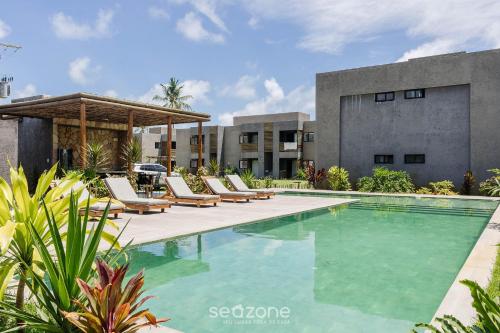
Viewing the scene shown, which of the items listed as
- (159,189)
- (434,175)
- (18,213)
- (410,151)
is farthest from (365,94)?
(18,213)

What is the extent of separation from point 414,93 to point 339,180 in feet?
20.7

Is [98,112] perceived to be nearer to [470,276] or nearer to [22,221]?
[22,221]

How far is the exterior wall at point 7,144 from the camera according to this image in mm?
19453

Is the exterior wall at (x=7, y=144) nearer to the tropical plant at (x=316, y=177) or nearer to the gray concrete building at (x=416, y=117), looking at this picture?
the tropical plant at (x=316, y=177)

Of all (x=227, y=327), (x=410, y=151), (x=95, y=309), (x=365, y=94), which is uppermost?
(x=365, y=94)

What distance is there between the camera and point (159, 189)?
787 inches

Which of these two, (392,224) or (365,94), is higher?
(365,94)

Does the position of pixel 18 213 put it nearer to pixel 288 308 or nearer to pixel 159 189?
pixel 288 308

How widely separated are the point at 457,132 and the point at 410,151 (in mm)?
2520

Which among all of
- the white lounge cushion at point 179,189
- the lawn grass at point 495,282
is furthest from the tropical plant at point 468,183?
the lawn grass at point 495,282

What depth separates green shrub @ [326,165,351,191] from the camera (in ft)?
78.2

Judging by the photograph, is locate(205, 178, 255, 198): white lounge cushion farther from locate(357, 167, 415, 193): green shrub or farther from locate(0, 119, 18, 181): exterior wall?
locate(0, 119, 18, 181): exterior wall

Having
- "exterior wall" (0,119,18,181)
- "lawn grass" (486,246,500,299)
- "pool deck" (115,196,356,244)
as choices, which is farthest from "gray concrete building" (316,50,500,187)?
"lawn grass" (486,246,500,299)

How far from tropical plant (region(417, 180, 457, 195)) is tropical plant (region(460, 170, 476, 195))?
537 millimetres
